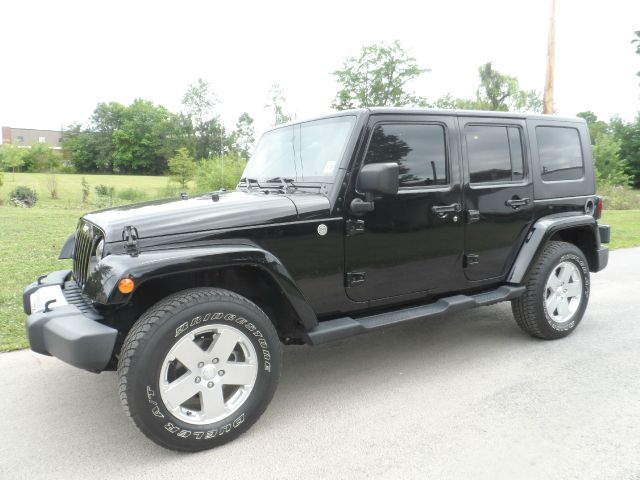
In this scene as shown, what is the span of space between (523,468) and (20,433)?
9.33 ft

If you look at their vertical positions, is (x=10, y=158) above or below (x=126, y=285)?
above

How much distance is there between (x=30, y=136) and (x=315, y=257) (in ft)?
406

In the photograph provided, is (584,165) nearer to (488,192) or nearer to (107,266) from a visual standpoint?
(488,192)

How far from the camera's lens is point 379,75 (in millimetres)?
28578

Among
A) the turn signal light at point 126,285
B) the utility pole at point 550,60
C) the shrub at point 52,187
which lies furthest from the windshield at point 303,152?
the shrub at point 52,187

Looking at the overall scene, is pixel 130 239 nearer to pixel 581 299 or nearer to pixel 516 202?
pixel 516 202

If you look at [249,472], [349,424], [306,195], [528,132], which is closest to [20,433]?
[249,472]

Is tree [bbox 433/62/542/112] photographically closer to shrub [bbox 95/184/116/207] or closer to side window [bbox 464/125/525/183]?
shrub [bbox 95/184/116/207]

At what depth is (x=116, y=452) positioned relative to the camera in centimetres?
273

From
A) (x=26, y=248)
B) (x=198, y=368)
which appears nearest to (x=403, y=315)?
(x=198, y=368)

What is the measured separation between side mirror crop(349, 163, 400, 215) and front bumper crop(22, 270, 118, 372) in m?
1.65

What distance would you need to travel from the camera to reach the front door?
335cm

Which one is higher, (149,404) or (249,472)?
(149,404)

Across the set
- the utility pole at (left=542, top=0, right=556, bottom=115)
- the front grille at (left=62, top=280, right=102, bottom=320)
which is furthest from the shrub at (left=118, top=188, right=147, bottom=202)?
the front grille at (left=62, top=280, right=102, bottom=320)
